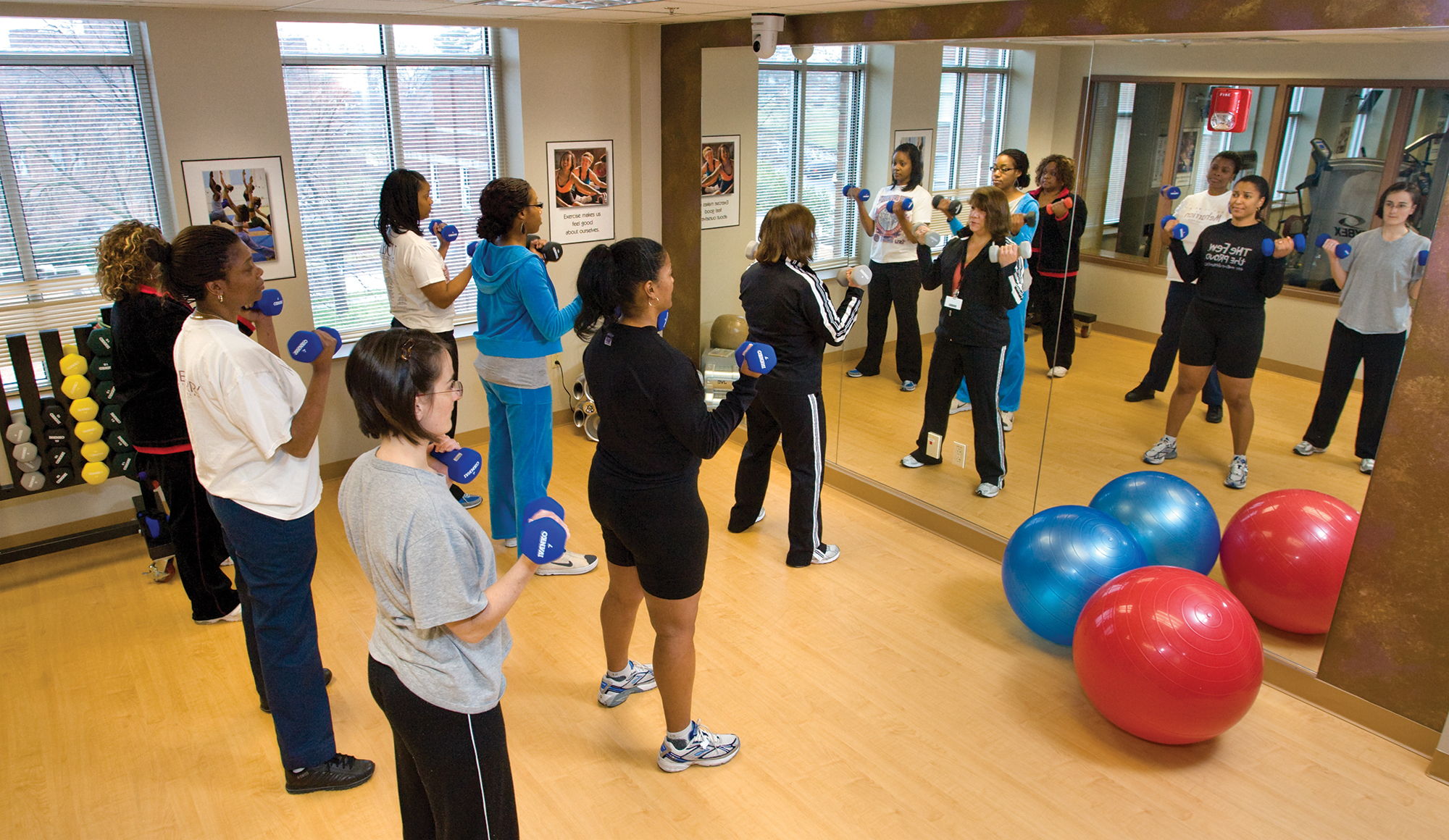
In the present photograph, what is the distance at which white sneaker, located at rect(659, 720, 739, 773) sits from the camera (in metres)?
2.89

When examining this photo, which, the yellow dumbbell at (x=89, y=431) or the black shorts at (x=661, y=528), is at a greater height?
the black shorts at (x=661, y=528)

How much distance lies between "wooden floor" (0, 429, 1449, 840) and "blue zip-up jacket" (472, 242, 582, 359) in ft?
3.37

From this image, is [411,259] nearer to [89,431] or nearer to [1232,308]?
[89,431]

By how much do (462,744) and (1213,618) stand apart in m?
2.16

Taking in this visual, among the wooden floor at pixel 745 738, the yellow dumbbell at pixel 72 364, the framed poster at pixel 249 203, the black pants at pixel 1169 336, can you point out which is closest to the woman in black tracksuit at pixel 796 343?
the wooden floor at pixel 745 738

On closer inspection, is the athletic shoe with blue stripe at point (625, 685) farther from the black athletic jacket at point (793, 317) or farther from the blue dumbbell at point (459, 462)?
the blue dumbbell at point (459, 462)

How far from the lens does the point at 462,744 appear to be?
1.86 metres

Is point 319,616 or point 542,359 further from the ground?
point 542,359

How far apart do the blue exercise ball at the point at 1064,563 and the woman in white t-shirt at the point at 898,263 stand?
54.4 inches

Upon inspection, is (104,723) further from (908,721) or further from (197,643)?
(908,721)

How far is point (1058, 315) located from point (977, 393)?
0.58 m

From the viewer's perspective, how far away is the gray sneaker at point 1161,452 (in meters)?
3.82

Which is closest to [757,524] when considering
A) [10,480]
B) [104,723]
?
[104,723]

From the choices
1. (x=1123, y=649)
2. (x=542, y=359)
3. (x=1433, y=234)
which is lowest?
(x=1123, y=649)
